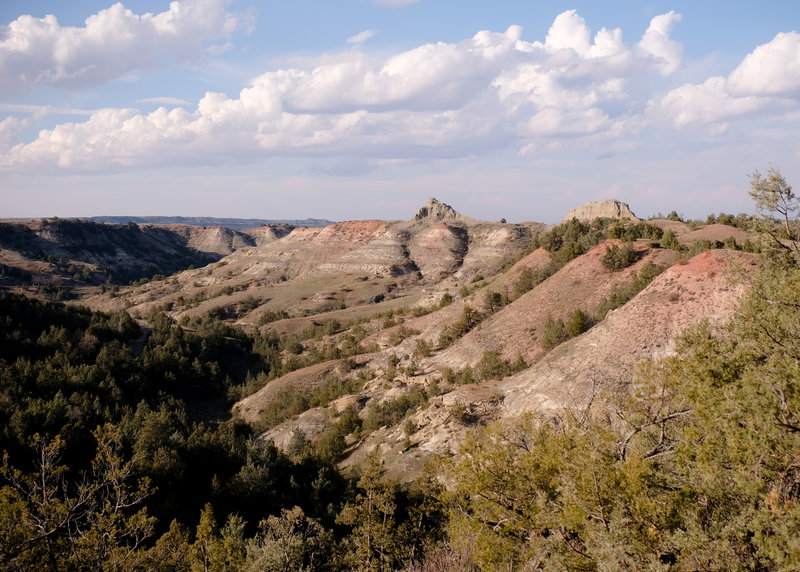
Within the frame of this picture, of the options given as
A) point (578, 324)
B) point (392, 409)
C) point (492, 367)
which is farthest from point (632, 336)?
point (392, 409)

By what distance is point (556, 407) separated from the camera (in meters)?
24.8

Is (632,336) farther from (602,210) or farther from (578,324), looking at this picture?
(602,210)

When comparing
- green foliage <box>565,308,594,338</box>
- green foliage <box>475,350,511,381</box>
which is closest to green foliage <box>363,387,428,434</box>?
green foliage <box>475,350,511,381</box>

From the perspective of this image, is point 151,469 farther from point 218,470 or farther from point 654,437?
point 654,437

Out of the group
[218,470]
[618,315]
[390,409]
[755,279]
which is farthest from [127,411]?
[755,279]

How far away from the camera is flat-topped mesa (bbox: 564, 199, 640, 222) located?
8550cm

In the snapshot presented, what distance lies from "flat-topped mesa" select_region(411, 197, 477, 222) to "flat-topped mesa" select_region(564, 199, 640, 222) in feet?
111

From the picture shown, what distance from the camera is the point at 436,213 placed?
413ft

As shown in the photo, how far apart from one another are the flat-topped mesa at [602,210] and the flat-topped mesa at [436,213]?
3375 centimetres

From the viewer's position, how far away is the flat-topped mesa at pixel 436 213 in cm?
12326

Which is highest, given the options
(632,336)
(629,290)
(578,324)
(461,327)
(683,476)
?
(629,290)

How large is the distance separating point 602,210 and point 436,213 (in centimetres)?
4590

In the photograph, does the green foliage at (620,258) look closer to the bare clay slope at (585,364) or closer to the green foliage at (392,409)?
the bare clay slope at (585,364)

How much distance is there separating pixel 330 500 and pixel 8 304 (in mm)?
49449
